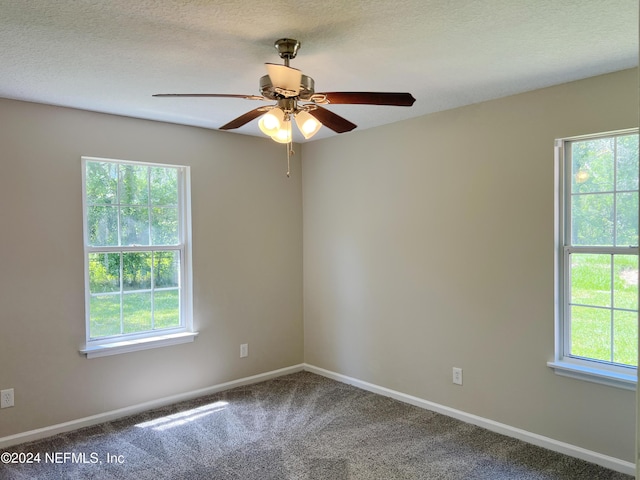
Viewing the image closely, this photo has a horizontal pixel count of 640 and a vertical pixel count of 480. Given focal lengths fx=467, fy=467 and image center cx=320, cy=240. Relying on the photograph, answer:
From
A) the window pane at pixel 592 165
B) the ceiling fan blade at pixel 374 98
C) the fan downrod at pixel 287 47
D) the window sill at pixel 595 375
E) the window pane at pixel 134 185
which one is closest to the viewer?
the ceiling fan blade at pixel 374 98

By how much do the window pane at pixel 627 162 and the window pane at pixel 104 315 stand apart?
3542mm

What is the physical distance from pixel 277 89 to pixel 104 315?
96.4 inches

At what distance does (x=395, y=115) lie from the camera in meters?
3.62

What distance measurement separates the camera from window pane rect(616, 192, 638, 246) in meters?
2.69

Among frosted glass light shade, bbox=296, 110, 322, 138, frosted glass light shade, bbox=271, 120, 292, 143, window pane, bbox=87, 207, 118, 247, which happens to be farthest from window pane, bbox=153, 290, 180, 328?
frosted glass light shade, bbox=296, 110, 322, 138

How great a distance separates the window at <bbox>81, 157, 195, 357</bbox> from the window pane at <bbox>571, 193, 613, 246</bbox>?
114 inches

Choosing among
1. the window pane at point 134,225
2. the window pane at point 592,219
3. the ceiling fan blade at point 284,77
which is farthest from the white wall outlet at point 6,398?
the window pane at point 592,219

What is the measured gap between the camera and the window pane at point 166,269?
12.6ft

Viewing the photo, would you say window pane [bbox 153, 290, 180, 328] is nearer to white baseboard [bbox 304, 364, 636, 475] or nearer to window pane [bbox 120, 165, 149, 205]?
window pane [bbox 120, 165, 149, 205]

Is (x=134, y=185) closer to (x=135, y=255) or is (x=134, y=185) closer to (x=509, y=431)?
(x=135, y=255)

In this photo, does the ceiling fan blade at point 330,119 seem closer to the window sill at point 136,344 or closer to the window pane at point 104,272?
the window pane at point 104,272

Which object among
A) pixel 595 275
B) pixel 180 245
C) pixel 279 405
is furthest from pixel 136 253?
A: pixel 595 275

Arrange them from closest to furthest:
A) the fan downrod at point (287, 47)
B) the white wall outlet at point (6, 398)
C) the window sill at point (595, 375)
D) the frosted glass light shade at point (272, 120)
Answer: the fan downrod at point (287, 47)
the frosted glass light shade at point (272, 120)
the window sill at point (595, 375)
the white wall outlet at point (6, 398)

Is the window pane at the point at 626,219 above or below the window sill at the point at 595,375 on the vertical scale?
above
